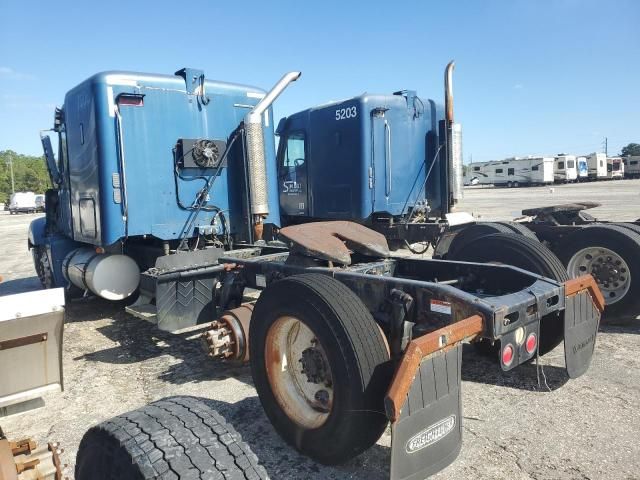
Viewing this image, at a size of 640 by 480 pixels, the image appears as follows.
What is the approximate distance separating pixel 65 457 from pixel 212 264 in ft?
8.15

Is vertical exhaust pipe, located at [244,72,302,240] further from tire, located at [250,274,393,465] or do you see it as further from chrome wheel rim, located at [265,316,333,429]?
chrome wheel rim, located at [265,316,333,429]

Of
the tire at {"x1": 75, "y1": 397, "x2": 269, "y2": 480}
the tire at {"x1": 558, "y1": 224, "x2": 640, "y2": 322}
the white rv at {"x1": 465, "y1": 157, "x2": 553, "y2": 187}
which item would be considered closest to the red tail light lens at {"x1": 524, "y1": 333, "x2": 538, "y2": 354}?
the tire at {"x1": 75, "y1": 397, "x2": 269, "y2": 480}

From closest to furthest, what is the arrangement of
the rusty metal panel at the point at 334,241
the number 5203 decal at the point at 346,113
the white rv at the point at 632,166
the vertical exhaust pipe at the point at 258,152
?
the rusty metal panel at the point at 334,241
the vertical exhaust pipe at the point at 258,152
the number 5203 decal at the point at 346,113
the white rv at the point at 632,166

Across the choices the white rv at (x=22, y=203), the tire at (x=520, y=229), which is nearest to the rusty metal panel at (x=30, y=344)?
the tire at (x=520, y=229)

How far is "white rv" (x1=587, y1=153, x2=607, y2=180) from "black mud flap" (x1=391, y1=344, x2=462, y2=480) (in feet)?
187

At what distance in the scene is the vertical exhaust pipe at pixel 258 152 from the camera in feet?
20.9

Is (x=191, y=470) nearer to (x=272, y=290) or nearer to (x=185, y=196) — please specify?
(x=272, y=290)

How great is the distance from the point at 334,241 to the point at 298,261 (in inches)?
14.1

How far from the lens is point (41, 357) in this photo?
1.79 m

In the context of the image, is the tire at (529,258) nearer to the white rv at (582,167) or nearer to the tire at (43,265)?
the tire at (43,265)

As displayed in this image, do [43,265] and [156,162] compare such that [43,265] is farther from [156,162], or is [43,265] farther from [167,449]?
[167,449]

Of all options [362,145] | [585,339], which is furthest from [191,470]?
[362,145]

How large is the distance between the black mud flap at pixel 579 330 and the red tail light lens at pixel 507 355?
0.58 m

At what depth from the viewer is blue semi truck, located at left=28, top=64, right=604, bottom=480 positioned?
2.66 m
